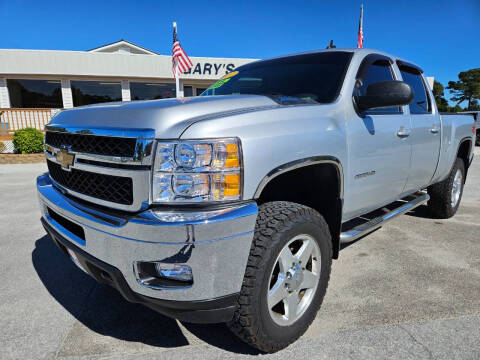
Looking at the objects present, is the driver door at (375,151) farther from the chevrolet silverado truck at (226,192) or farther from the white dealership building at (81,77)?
the white dealership building at (81,77)

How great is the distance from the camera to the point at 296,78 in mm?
2635

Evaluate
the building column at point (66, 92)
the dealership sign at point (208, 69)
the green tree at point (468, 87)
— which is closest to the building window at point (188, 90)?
the dealership sign at point (208, 69)

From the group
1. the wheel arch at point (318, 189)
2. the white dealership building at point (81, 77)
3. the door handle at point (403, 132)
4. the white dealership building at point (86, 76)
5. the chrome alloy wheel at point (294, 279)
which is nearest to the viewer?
the chrome alloy wheel at point (294, 279)

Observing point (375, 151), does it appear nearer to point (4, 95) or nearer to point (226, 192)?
point (226, 192)

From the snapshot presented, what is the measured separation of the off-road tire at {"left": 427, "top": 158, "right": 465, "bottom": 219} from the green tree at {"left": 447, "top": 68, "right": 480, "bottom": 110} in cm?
5075

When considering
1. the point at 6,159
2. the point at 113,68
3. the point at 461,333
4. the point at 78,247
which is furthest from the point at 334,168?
the point at 113,68

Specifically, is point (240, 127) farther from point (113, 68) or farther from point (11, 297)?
point (113, 68)

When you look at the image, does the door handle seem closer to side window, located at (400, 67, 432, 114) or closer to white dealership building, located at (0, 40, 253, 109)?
side window, located at (400, 67, 432, 114)

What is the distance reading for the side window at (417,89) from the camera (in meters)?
3.33

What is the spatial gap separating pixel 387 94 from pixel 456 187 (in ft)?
11.0

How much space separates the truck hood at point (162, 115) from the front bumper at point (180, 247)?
400mm

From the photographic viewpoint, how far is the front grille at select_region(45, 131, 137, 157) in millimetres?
1558

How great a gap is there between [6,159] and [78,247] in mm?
11011

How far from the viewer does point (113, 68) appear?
56.5ft
